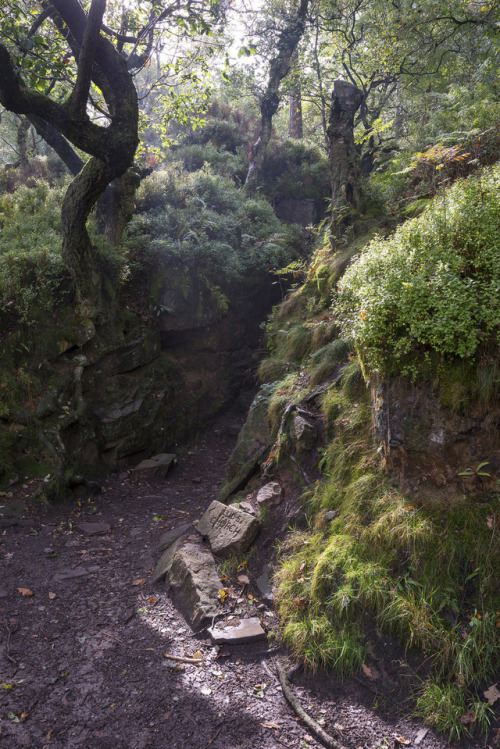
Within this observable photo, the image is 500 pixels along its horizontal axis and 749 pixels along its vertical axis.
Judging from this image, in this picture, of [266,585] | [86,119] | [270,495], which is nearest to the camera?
[266,585]

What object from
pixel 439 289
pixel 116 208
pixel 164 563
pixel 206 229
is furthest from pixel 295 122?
pixel 164 563

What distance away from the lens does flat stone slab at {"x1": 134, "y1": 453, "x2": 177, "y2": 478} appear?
27.5 ft

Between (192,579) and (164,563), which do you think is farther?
→ (164,563)

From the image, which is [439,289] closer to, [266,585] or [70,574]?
[266,585]

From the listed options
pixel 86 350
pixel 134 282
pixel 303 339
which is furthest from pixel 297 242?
pixel 86 350

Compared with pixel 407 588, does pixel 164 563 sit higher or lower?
lower

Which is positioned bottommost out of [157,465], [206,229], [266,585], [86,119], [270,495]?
[266,585]

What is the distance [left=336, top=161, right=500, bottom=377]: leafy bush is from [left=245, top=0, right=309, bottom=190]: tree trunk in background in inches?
425

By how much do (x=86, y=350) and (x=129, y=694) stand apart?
5814mm

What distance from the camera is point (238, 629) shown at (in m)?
4.23

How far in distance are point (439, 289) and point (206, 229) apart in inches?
314

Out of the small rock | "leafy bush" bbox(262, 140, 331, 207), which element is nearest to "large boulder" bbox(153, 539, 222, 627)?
the small rock

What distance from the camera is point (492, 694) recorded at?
309 centimetres

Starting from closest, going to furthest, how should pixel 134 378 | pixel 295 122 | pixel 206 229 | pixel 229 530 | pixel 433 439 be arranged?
pixel 433 439 < pixel 229 530 < pixel 134 378 < pixel 206 229 < pixel 295 122
